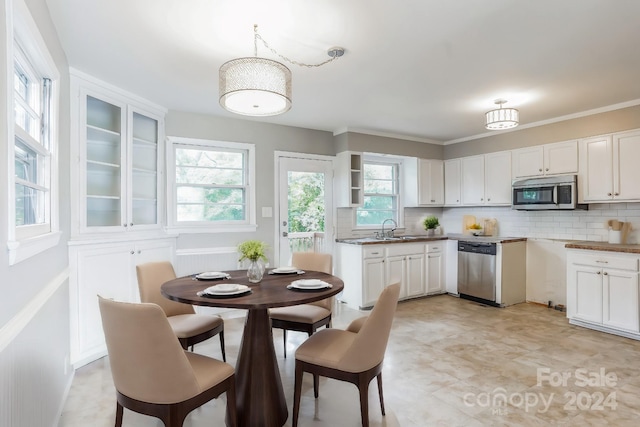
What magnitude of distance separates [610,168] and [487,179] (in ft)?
4.88

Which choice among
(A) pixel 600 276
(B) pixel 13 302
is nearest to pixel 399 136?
(A) pixel 600 276

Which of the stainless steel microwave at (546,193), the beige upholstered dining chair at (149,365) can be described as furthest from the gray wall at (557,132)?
the beige upholstered dining chair at (149,365)

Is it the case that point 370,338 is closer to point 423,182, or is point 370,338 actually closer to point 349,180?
point 349,180

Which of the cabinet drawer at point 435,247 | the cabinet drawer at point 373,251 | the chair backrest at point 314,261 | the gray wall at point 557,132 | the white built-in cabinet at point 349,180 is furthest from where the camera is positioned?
the cabinet drawer at point 435,247

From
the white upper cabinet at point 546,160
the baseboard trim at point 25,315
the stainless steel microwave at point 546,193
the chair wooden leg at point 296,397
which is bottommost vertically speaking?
the chair wooden leg at point 296,397

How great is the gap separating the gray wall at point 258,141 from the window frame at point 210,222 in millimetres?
57

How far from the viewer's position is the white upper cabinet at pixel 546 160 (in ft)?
14.1

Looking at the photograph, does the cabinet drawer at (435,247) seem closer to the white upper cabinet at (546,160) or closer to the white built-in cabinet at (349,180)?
the white built-in cabinet at (349,180)

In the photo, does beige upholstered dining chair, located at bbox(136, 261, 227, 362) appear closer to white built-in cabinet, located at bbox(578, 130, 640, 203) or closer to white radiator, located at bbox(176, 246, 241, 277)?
white radiator, located at bbox(176, 246, 241, 277)

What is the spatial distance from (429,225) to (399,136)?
152 centimetres

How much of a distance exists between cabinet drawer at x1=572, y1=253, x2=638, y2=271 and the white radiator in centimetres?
390

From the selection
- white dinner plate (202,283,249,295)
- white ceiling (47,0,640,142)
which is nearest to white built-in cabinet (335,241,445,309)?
white ceiling (47,0,640,142)

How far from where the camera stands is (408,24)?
2.25 m

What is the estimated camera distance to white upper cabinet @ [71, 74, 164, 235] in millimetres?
3016
